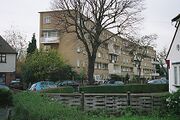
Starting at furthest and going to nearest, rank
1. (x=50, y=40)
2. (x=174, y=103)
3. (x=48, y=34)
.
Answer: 1. (x=48, y=34)
2. (x=50, y=40)
3. (x=174, y=103)

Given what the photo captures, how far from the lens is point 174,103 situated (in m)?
15.6

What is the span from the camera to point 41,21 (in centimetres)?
7456

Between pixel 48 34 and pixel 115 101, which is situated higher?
pixel 48 34

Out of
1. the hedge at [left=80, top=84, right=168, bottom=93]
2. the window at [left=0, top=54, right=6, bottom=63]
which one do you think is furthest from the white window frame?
the window at [left=0, top=54, right=6, bottom=63]

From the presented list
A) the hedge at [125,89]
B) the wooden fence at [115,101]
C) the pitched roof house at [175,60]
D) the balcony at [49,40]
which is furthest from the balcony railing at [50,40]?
the wooden fence at [115,101]

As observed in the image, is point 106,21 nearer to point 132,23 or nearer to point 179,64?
point 132,23

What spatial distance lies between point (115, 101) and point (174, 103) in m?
3.63

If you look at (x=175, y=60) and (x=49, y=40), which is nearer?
(x=175, y=60)

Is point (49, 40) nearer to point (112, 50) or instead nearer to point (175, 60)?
point (112, 50)

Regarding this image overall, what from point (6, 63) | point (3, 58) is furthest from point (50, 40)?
point (6, 63)

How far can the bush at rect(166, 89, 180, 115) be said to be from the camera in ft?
50.6

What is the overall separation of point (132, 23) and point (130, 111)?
94.5ft

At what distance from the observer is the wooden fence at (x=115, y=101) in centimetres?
1760

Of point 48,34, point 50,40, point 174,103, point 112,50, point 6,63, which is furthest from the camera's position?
point 112,50
